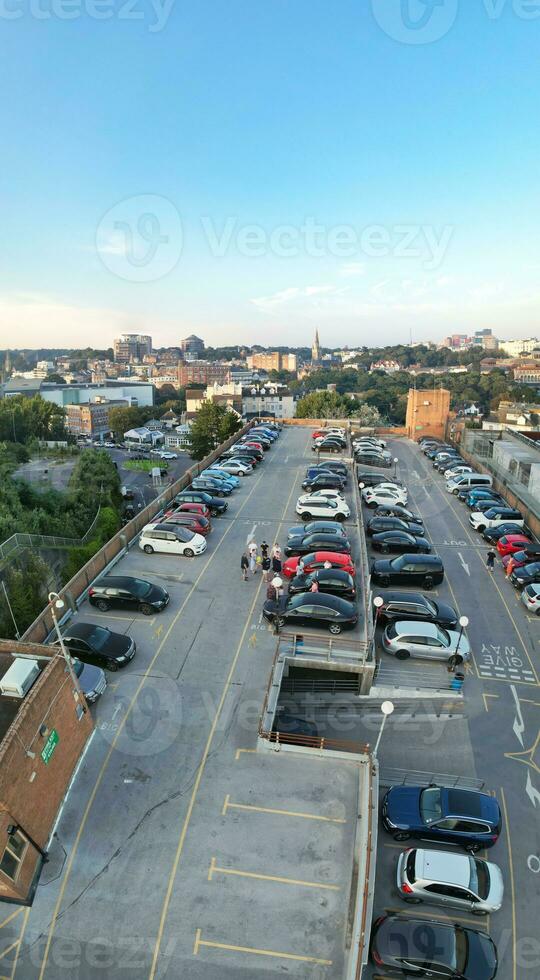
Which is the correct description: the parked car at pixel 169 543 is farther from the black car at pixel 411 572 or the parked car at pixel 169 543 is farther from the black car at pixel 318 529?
the black car at pixel 411 572

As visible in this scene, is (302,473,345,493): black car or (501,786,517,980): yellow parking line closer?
(501,786,517,980): yellow parking line

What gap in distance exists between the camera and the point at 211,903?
30.3ft

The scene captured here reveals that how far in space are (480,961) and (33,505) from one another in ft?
124

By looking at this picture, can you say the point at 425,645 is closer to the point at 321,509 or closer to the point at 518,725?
the point at 518,725

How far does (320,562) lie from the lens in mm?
19219

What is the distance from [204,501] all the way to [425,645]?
14.6 meters

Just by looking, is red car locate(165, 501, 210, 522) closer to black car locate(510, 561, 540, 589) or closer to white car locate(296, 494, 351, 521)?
white car locate(296, 494, 351, 521)

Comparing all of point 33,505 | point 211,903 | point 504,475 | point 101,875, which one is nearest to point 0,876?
point 101,875

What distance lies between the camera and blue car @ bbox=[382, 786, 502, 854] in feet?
37.0

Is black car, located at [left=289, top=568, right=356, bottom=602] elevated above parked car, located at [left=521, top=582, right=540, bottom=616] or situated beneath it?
elevated above

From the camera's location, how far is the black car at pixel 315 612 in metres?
16.0

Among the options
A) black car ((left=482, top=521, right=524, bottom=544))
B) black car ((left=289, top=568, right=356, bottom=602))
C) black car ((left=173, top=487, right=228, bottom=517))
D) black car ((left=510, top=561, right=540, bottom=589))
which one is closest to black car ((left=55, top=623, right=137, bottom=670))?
black car ((left=289, top=568, right=356, bottom=602))

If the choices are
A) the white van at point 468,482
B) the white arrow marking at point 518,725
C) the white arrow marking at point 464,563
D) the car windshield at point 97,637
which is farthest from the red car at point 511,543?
the car windshield at point 97,637

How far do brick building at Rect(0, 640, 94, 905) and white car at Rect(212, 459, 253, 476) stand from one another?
2320 cm
